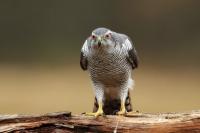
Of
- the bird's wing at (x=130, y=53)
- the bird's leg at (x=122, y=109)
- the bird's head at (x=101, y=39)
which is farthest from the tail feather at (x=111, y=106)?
the bird's head at (x=101, y=39)

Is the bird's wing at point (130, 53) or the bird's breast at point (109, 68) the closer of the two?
the bird's breast at point (109, 68)

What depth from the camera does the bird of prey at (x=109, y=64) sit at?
2724 millimetres

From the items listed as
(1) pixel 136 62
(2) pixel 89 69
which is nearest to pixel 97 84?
(2) pixel 89 69

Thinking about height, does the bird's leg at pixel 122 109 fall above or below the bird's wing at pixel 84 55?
below

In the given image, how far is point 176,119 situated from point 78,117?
546mm

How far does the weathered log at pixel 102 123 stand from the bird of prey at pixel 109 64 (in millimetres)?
115

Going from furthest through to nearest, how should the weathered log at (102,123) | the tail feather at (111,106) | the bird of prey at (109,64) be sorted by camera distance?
the tail feather at (111,106) < the bird of prey at (109,64) < the weathered log at (102,123)

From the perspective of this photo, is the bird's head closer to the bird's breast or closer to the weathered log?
the bird's breast

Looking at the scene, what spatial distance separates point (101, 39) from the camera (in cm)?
266

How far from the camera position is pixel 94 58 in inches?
110

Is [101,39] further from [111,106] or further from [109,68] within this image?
[111,106]

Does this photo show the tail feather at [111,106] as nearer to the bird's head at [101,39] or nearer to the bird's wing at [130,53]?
the bird's wing at [130,53]

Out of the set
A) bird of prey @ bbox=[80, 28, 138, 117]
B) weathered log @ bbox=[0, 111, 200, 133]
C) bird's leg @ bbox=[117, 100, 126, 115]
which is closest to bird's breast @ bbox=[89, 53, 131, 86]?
bird of prey @ bbox=[80, 28, 138, 117]

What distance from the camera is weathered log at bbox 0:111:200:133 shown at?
2578 mm
